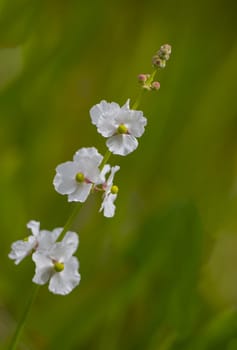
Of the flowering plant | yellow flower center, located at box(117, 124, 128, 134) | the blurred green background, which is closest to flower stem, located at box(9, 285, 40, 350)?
the flowering plant

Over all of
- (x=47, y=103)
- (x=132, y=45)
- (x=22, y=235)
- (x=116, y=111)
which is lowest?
(x=116, y=111)

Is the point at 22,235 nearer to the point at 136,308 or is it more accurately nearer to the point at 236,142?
the point at 136,308

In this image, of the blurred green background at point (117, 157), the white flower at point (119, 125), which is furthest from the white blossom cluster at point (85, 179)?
the blurred green background at point (117, 157)

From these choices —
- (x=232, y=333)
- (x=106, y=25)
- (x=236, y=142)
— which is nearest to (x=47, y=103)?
(x=106, y=25)

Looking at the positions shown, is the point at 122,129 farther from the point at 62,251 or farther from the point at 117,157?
the point at 117,157

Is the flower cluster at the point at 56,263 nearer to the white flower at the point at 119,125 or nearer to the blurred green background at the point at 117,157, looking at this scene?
the white flower at the point at 119,125

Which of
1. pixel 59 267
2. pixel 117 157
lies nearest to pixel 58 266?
pixel 59 267
